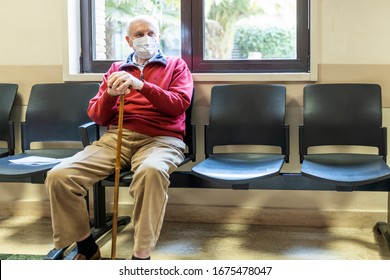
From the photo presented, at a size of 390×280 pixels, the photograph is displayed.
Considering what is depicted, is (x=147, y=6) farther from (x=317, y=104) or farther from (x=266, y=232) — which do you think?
(x=266, y=232)

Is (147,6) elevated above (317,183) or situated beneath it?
elevated above

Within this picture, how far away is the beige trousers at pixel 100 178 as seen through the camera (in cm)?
203

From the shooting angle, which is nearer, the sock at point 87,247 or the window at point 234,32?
the sock at point 87,247

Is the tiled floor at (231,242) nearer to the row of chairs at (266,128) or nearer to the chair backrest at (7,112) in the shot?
the row of chairs at (266,128)

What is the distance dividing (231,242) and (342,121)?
0.92m

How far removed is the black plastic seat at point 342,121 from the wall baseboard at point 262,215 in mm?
395

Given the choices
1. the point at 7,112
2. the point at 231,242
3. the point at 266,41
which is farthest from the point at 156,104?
the point at 7,112

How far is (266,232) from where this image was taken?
9.19ft

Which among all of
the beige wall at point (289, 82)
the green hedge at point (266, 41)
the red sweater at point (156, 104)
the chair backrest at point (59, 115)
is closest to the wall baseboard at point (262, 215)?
the beige wall at point (289, 82)

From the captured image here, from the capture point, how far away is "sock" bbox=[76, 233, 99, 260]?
7.42 ft

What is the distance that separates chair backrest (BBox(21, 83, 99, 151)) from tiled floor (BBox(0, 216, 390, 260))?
1.86 ft

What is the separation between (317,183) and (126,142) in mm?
994

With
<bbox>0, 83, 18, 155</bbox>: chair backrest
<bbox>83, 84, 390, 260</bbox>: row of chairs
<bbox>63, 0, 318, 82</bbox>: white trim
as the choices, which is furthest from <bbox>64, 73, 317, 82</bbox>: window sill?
<bbox>0, 83, 18, 155</bbox>: chair backrest
